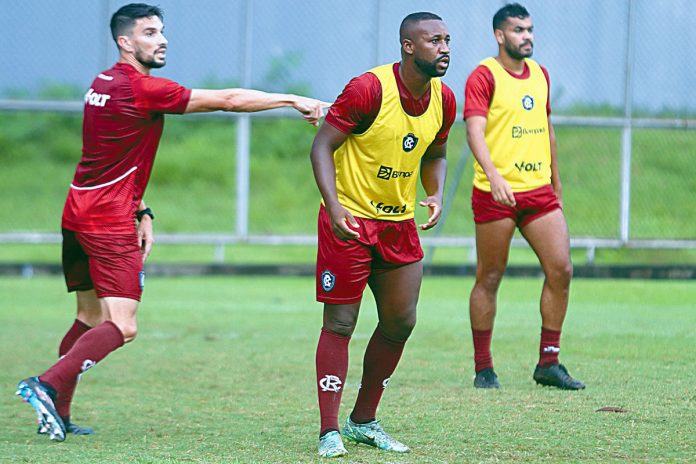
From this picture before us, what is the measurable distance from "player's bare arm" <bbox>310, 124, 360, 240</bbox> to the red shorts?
239 centimetres

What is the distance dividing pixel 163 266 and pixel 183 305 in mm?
4390

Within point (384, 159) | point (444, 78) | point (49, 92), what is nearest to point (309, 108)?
point (384, 159)

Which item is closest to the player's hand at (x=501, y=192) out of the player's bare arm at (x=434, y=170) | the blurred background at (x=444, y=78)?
the player's bare arm at (x=434, y=170)

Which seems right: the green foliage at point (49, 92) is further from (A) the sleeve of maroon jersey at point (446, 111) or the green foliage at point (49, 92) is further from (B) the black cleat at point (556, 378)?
(A) the sleeve of maroon jersey at point (446, 111)

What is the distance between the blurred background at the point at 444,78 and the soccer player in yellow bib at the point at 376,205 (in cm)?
1171

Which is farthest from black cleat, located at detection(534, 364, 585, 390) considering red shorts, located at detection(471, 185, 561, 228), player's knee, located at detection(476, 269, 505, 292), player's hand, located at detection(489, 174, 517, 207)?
player's hand, located at detection(489, 174, 517, 207)

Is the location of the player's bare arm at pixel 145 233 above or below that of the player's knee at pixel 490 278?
above

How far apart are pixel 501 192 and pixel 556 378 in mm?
1259

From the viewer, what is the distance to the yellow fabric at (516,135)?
8.10 metres

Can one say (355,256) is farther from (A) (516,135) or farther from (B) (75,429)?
(A) (516,135)

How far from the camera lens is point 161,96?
621 cm

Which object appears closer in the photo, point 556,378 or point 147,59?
point 147,59

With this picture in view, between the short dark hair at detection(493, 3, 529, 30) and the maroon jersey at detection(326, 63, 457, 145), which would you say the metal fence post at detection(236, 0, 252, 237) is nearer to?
the short dark hair at detection(493, 3, 529, 30)

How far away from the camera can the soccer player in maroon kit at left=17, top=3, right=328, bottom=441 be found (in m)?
6.16
